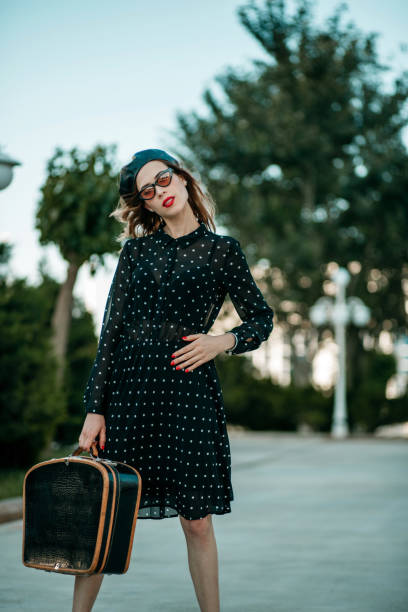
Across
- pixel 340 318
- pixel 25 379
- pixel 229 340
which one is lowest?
pixel 25 379

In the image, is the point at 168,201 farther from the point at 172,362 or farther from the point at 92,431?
the point at 92,431

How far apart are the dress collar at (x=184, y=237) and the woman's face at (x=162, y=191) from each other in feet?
0.24

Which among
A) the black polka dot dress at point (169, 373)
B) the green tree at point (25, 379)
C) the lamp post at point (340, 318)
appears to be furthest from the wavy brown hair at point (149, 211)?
the lamp post at point (340, 318)

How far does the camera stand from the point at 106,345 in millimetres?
3473

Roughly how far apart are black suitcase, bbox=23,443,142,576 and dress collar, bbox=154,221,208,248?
33.3 inches

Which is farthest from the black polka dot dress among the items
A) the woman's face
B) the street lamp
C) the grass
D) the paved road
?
the grass

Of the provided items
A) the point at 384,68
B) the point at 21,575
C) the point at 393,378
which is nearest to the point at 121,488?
the point at 21,575

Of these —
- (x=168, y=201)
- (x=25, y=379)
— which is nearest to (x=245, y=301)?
(x=168, y=201)

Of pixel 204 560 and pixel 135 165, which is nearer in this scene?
pixel 204 560

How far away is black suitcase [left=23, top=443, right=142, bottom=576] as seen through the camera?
3109 millimetres

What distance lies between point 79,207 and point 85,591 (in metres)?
8.54

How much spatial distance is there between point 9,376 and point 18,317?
67cm

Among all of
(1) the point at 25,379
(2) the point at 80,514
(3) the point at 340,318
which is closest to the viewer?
(2) the point at 80,514

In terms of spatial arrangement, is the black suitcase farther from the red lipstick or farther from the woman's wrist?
the red lipstick
